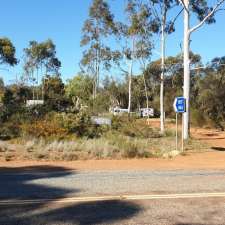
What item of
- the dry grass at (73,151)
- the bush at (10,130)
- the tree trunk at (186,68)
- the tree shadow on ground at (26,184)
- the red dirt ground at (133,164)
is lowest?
the red dirt ground at (133,164)

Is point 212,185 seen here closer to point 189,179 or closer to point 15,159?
point 189,179

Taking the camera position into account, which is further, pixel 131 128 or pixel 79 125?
pixel 131 128

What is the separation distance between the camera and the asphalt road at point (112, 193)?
7.73 metres

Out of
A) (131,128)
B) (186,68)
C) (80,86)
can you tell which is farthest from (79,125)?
(80,86)

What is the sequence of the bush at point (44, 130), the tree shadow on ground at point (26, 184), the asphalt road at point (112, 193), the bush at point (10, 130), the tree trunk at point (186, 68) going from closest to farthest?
the asphalt road at point (112, 193) → the tree shadow on ground at point (26, 184) → the bush at point (44, 130) → the bush at point (10, 130) → the tree trunk at point (186, 68)

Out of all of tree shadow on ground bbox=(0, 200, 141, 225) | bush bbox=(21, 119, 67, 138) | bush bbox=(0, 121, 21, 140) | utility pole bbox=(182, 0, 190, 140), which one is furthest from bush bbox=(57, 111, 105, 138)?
tree shadow on ground bbox=(0, 200, 141, 225)

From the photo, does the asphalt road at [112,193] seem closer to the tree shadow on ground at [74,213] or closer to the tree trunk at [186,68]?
the tree shadow on ground at [74,213]

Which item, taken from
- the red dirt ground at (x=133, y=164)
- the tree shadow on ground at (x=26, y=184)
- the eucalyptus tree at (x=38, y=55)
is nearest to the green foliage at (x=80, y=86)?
the eucalyptus tree at (x=38, y=55)

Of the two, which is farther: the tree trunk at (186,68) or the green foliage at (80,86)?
the green foliage at (80,86)

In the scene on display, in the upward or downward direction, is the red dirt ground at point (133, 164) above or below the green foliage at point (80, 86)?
below

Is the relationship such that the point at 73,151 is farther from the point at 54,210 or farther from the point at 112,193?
the point at 54,210

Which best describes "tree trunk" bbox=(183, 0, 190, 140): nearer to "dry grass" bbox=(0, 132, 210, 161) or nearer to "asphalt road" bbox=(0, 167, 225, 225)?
"dry grass" bbox=(0, 132, 210, 161)

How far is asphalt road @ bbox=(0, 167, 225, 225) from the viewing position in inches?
305

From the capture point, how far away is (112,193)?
10055 mm
